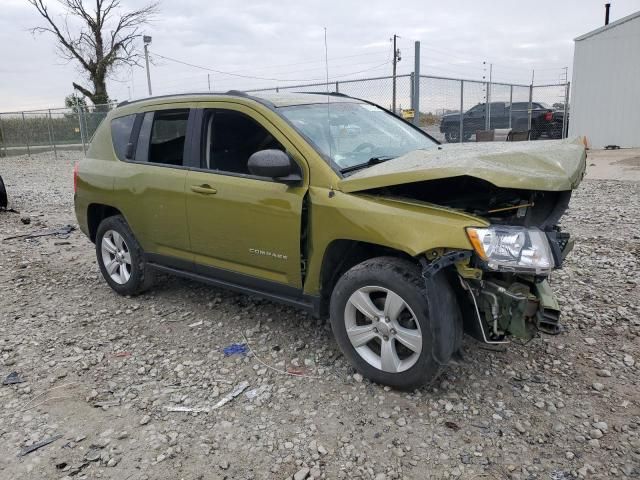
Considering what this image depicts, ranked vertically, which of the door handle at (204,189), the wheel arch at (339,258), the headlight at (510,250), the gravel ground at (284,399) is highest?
the door handle at (204,189)

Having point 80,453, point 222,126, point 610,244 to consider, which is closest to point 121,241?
point 222,126

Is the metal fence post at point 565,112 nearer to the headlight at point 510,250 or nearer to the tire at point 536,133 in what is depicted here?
the tire at point 536,133

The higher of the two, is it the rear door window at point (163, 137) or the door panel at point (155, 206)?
the rear door window at point (163, 137)

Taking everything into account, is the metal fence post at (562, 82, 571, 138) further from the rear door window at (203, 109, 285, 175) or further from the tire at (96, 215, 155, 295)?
the tire at (96, 215, 155, 295)

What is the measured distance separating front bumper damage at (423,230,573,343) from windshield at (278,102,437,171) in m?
1.03

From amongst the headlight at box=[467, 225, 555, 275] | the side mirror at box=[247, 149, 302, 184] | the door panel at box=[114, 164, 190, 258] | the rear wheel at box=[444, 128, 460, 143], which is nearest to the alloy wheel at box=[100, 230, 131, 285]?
the door panel at box=[114, 164, 190, 258]

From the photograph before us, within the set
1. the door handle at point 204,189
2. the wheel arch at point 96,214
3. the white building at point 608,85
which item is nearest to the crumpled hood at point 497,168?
the door handle at point 204,189

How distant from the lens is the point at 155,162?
4.41 metres

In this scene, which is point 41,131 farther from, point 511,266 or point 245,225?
point 511,266

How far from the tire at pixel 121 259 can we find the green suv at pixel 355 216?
5cm

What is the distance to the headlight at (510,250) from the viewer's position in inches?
106

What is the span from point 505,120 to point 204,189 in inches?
572

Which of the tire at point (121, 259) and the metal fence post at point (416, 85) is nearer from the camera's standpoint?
the tire at point (121, 259)

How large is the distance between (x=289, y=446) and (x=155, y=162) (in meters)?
2.70
